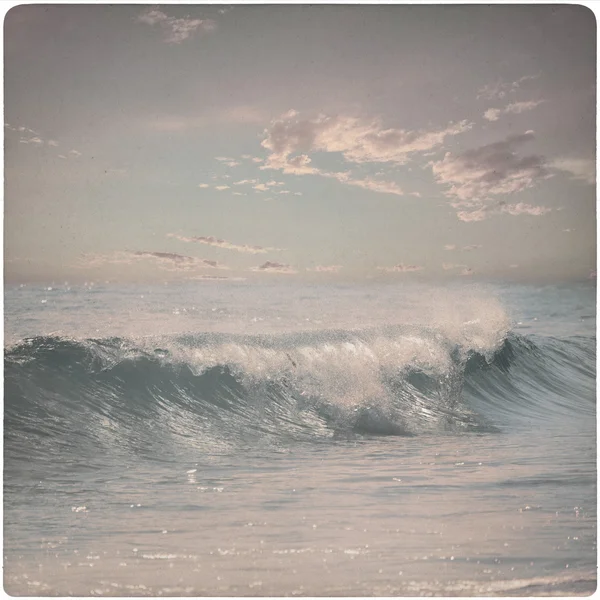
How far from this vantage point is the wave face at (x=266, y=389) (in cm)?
459

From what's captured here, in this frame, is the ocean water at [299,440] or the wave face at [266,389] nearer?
the ocean water at [299,440]

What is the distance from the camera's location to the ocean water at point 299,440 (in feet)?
9.53

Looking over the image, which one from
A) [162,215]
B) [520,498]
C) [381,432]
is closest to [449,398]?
[381,432]

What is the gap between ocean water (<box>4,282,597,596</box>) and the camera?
291 centimetres

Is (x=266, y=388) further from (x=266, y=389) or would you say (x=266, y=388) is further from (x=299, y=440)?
(x=299, y=440)

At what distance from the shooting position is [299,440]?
456cm

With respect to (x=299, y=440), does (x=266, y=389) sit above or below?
above

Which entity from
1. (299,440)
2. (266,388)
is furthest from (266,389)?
(299,440)

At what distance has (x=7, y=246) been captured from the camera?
4.17 meters

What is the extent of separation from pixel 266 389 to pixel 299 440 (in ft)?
2.68

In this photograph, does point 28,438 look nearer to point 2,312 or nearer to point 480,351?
point 2,312

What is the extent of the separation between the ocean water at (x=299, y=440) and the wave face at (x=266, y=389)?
2 centimetres

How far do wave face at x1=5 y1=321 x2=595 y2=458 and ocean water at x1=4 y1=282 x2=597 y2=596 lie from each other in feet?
0.05

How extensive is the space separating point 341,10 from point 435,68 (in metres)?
0.69
